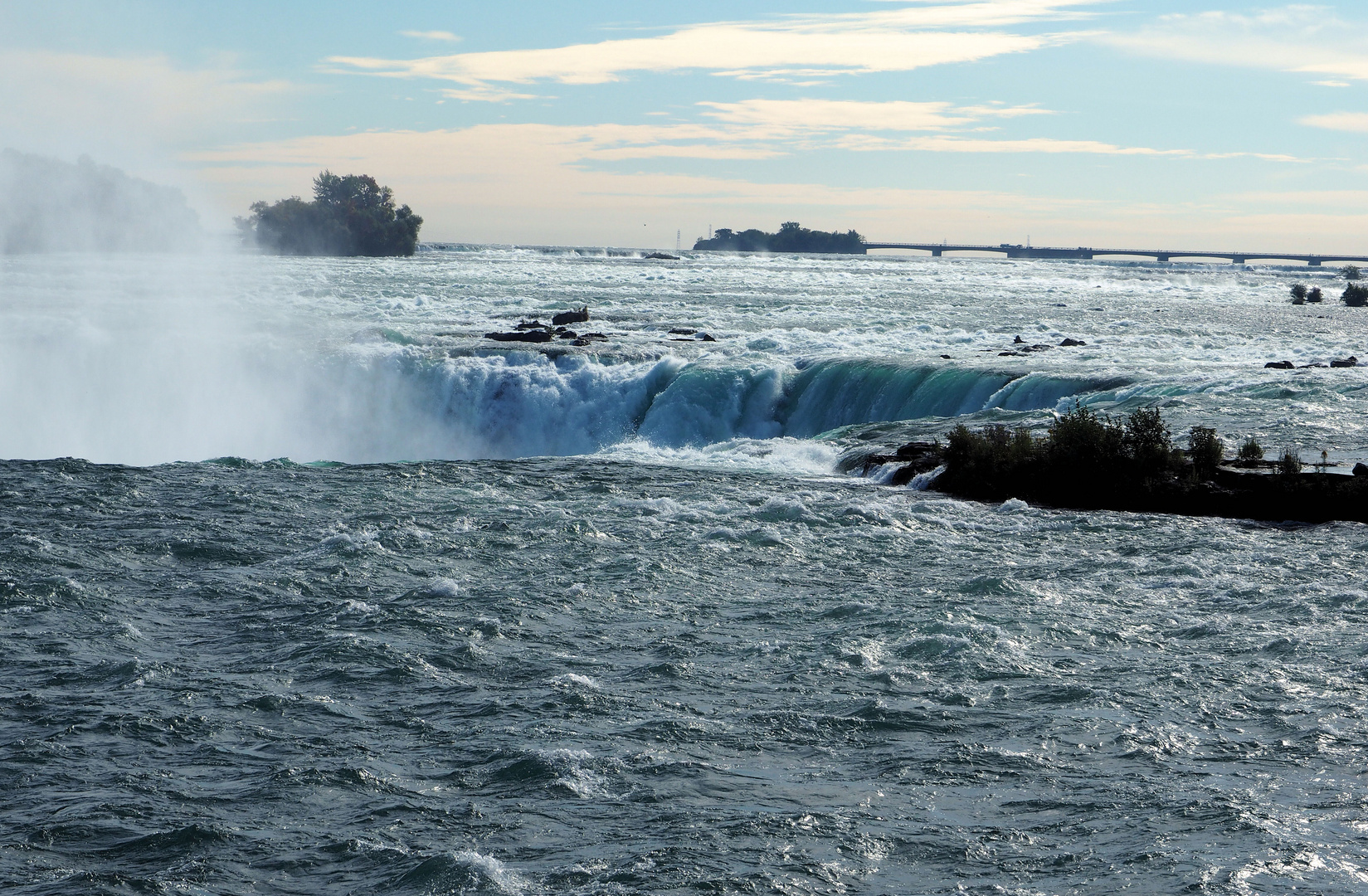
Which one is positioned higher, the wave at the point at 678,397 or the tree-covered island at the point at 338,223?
the tree-covered island at the point at 338,223

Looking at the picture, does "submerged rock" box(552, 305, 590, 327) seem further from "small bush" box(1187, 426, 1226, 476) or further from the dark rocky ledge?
"small bush" box(1187, 426, 1226, 476)

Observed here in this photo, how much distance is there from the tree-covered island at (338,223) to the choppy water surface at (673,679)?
119644mm

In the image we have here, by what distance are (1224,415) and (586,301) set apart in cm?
3971

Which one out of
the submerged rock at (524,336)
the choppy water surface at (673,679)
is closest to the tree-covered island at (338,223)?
the submerged rock at (524,336)

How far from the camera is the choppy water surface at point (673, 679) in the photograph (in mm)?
7387

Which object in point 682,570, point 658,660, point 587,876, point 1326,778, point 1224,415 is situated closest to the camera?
point 587,876

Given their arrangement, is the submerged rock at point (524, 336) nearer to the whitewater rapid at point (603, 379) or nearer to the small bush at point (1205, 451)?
the whitewater rapid at point (603, 379)

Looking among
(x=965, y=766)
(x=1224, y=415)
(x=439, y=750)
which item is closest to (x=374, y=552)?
(x=439, y=750)

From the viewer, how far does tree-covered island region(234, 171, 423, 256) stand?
5408 inches

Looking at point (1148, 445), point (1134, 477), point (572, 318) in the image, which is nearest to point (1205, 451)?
point (1148, 445)

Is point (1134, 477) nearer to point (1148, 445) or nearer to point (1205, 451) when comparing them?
point (1148, 445)

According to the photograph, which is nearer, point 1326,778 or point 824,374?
point 1326,778

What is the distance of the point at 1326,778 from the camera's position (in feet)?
27.4

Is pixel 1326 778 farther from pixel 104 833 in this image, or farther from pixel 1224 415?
pixel 1224 415
